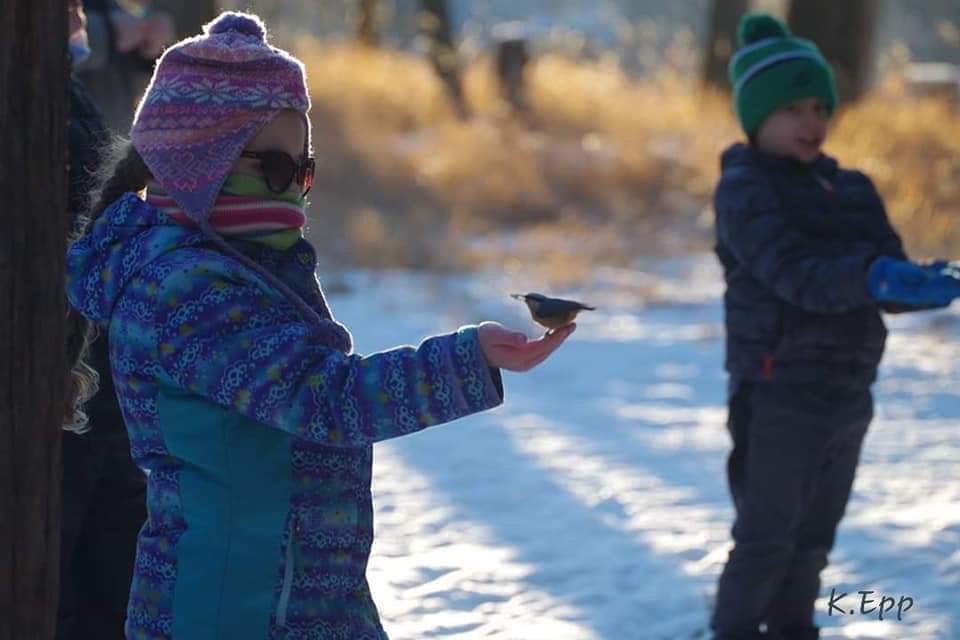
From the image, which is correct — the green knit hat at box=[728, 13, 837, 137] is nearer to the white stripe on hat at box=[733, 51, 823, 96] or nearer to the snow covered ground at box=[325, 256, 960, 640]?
the white stripe on hat at box=[733, 51, 823, 96]

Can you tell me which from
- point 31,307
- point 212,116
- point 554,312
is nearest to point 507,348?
point 554,312

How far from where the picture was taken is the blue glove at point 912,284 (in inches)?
137

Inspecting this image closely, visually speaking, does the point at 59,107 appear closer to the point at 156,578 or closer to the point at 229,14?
the point at 229,14

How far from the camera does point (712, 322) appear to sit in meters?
8.80

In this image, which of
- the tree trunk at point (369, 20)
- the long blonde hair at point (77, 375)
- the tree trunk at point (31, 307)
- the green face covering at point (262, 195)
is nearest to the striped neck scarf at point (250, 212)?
the green face covering at point (262, 195)

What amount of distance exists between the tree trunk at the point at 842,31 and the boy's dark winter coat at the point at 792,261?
7.63 metres

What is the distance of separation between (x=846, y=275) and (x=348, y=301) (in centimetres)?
582

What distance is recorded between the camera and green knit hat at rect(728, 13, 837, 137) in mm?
4031

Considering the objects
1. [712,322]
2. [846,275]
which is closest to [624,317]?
[712,322]

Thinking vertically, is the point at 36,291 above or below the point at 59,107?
below

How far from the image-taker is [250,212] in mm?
2406

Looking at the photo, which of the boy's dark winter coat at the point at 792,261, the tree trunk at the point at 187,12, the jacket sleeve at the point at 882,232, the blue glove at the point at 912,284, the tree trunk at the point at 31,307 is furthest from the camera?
the tree trunk at the point at 187,12

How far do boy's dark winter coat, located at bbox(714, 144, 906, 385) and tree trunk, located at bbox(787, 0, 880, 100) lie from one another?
763 centimetres

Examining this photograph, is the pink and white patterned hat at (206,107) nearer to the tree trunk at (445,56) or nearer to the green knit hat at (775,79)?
the green knit hat at (775,79)
